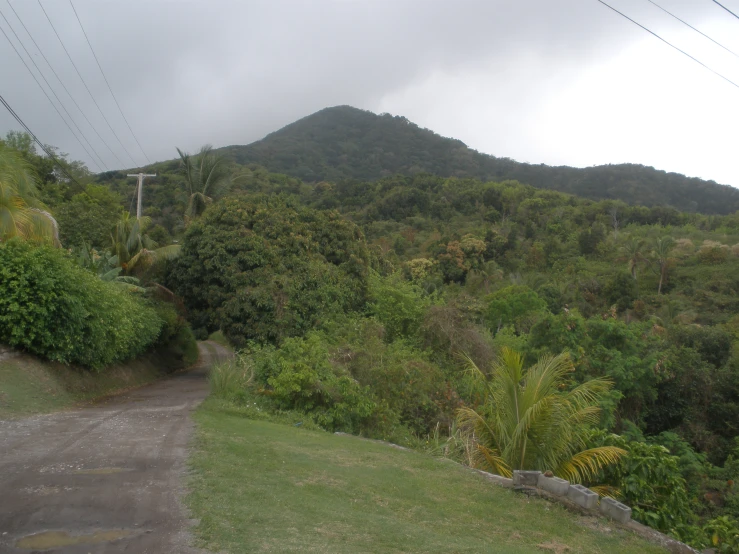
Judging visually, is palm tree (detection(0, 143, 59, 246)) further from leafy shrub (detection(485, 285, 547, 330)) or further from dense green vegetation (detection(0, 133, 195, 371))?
leafy shrub (detection(485, 285, 547, 330))

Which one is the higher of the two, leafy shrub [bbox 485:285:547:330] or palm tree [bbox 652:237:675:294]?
palm tree [bbox 652:237:675:294]

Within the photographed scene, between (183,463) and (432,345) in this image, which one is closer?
(183,463)

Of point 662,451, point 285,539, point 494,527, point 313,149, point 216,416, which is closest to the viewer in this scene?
point 285,539

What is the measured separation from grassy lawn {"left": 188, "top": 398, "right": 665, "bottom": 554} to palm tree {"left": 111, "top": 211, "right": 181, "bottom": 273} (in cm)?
1831

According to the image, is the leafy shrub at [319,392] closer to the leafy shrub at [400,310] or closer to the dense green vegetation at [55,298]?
the dense green vegetation at [55,298]

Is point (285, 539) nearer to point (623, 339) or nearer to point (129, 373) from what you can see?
point (623, 339)

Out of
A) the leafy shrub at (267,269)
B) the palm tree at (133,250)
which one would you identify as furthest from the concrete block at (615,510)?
the palm tree at (133,250)

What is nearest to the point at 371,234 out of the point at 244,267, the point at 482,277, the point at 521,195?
the point at 482,277

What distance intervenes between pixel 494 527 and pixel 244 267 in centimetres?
1764

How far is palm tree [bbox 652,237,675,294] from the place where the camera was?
52.5 m

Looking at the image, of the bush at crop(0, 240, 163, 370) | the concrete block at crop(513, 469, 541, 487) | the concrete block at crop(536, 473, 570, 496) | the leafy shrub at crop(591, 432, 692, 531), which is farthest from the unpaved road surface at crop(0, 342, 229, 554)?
the leafy shrub at crop(591, 432, 692, 531)

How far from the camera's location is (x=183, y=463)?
27.0ft

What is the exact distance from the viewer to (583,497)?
26.2 feet

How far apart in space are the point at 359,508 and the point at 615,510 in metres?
3.26
